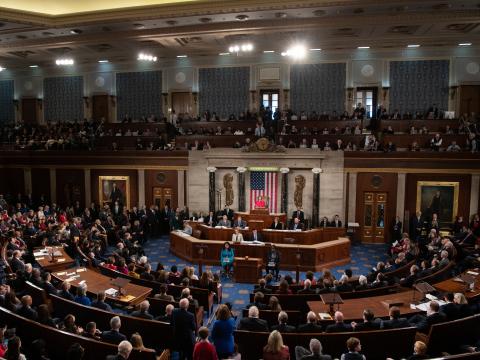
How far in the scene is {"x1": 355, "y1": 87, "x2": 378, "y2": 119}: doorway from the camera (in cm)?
2150

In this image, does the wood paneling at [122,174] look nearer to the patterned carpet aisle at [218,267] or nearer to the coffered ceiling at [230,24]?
the patterned carpet aisle at [218,267]

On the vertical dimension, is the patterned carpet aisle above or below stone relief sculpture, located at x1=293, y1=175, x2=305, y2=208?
below

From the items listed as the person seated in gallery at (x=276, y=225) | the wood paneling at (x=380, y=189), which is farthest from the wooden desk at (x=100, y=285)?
the wood paneling at (x=380, y=189)

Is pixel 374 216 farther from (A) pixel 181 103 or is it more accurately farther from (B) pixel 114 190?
(A) pixel 181 103

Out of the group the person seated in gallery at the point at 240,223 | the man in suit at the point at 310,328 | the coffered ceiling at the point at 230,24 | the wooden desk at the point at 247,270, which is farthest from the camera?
the person seated in gallery at the point at 240,223

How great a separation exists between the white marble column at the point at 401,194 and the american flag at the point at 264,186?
196 inches

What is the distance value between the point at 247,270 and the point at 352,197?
24.0ft

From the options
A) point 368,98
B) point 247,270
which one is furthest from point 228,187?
point 368,98

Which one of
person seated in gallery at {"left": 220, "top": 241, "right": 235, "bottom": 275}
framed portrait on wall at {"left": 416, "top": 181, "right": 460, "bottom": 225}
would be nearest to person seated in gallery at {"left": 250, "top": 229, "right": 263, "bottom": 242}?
person seated in gallery at {"left": 220, "top": 241, "right": 235, "bottom": 275}

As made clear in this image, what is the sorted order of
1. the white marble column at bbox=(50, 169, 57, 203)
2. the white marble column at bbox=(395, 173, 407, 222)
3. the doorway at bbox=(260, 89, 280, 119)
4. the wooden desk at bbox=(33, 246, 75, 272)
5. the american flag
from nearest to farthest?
the wooden desk at bbox=(33, 246, 75, 272)
the white marble column at bbox=(395, 173, 407, 222)
the american flag
the white marble column at bbox=(50, 169, 57, 203)
the doorway at bbox=(260, 89, 280, 119)

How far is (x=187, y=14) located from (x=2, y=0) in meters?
6.50

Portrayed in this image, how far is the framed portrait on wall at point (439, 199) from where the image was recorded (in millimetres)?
16859

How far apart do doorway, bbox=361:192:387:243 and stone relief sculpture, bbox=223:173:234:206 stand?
5625mm

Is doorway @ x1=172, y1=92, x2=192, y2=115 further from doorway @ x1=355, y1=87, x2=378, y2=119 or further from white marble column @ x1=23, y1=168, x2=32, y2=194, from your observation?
doorway @ x1=355, y1=87, x2=378, y2=119
